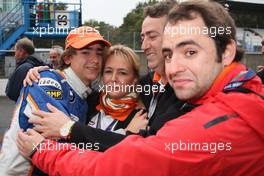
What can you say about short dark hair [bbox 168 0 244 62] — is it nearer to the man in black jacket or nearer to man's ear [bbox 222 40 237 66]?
man's ear [bbox 222 40 237 66]

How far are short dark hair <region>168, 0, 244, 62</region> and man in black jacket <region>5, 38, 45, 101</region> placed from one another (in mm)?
3943

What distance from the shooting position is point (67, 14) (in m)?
17.0

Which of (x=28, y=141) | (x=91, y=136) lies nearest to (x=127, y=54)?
(x=91, y=136)

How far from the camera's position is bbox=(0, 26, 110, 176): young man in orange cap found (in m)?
2.13

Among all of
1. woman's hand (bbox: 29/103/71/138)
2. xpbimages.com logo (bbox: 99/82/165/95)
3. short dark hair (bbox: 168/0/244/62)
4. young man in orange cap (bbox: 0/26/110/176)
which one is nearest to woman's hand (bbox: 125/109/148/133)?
xpbimages.com logo (bbox: 99/82/165/95)

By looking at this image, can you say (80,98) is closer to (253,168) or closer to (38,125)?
(38,125)

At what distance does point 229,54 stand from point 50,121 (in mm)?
945

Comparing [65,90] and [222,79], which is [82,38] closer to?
[65,90]

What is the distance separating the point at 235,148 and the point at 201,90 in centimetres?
31

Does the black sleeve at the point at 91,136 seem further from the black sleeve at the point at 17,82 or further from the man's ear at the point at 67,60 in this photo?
the black sleeve at the point at 17,82

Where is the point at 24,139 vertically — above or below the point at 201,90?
below

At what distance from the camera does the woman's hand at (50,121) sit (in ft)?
6.55

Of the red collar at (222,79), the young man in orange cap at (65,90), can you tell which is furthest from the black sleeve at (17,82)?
the red collar at (222,79)

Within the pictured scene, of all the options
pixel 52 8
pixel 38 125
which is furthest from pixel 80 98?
pixel 52 8
